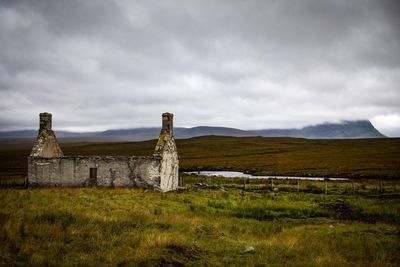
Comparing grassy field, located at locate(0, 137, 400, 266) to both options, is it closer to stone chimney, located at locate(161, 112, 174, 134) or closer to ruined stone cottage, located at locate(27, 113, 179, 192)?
ruined stone cottage, located at locate(27, 113, 179, 192)

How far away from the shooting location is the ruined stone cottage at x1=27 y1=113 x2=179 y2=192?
3077 centimetres

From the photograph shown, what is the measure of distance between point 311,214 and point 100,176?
1820 cm

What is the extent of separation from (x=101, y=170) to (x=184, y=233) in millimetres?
18059

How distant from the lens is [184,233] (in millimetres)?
15266

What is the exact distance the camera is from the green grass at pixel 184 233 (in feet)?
37.6

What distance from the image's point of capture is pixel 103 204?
20812mm

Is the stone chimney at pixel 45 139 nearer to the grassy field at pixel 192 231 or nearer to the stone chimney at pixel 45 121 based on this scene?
the stone chimney at pixel 45 121

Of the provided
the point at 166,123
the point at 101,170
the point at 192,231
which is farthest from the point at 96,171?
the point at 192,231

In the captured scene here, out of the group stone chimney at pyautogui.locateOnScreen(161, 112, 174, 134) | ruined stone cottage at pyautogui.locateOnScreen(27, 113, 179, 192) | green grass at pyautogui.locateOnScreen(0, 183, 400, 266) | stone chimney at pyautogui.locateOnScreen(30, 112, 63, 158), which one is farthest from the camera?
stone chimney at pyautogui.locateOnScreen(161, 112, 174, 134)

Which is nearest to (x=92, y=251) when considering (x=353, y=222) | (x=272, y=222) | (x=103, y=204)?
(x=103, y=204)

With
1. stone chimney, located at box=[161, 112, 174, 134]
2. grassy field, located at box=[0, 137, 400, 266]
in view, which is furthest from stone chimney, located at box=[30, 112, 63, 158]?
stone chimney, located at box=[161, 112, 174, 134]

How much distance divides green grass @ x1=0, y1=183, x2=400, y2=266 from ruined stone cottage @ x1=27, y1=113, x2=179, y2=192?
5.01m

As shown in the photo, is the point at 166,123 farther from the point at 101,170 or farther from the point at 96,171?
the point at 96,171

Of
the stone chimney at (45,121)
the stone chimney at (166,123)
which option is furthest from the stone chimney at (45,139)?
the stone chimney at (166,123)
